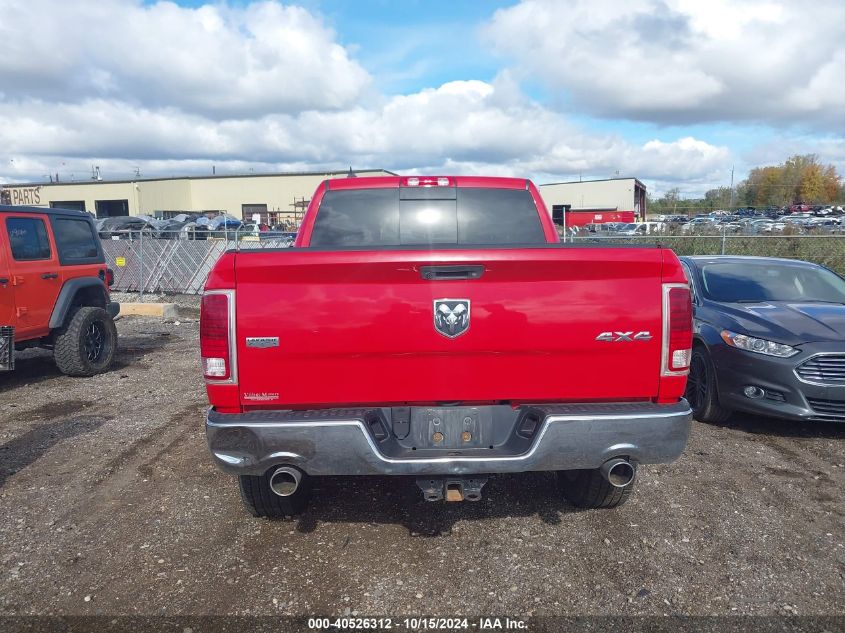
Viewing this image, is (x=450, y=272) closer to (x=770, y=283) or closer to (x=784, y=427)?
(x=784, y=427)

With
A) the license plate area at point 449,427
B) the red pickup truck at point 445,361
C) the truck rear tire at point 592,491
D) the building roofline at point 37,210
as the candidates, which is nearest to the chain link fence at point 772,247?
the building roofline at point 37,210

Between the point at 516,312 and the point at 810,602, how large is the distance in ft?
6.20

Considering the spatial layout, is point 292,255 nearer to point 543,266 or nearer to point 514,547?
point 543,266

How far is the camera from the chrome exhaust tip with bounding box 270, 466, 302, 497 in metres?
3.00

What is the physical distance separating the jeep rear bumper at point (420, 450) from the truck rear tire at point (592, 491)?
77 cm

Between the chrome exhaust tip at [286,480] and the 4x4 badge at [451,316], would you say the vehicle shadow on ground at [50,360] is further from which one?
the 4x4 badge at [451,316]

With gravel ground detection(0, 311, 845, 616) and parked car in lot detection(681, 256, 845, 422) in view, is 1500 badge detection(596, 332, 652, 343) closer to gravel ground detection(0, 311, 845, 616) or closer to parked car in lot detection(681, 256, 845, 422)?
gravel ground detection(0, 311, 845, 616)

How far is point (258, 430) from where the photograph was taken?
2881mm

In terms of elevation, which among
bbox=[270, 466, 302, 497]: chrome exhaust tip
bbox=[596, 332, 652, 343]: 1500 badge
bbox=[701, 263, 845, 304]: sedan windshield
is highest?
bbox=[596, 332, 652, 343]: 1500 badge

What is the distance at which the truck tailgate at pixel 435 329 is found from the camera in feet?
9.43

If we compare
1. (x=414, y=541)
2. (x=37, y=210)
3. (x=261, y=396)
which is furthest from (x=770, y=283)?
(x=37, y=210)

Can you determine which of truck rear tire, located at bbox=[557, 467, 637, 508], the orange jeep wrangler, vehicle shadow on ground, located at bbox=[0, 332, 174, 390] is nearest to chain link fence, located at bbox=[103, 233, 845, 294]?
vehicle shadow on ground, located at bbox=[0, 332, 174, 390]

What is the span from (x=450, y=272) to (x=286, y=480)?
4.06 ft

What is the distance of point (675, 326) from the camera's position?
2.98 metres
